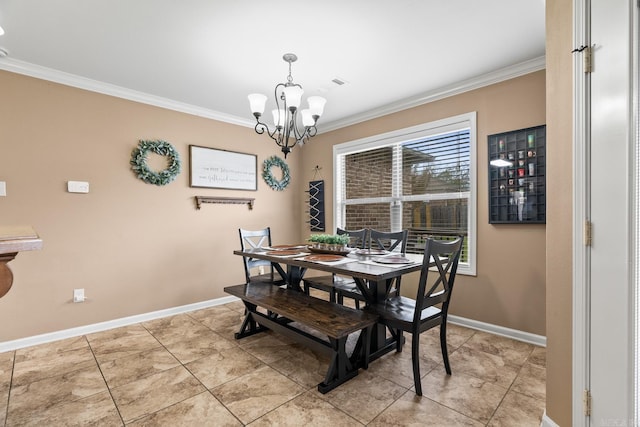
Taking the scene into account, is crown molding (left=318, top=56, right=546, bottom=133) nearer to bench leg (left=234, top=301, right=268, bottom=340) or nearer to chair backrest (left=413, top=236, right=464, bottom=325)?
chair backrest (left=413, top=236, right=464, bottom=325)

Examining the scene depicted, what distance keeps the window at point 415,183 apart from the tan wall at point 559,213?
1621 millimetres

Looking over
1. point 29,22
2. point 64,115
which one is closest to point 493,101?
point 29,22

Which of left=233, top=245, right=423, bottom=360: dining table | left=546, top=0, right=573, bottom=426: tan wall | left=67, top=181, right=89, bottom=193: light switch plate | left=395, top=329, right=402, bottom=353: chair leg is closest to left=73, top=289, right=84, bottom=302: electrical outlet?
left=67, top=181, right=89, bottom=193: light switch plate

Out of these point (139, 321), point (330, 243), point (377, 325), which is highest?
point (330, 243)

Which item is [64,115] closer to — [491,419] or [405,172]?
[405,172]

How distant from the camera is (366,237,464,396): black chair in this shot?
1.86 m

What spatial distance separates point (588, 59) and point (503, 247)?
6.46 ft

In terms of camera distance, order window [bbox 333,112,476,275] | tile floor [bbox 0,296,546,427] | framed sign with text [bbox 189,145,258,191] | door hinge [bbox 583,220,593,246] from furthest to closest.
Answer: framed sign with text [bbox 189,145,258,191], window [bbox 333,112,476,275], tile floor [bbox 0,296,546,427], door hinge [bbox 583,220,593,246]

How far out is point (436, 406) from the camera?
5.78 feet

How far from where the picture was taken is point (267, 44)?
236 centimetres

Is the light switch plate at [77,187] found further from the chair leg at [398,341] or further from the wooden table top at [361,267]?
the chair leg at [398,341]

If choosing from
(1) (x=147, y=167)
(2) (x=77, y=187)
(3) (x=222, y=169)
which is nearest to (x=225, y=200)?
(3) (x=222, y=169)

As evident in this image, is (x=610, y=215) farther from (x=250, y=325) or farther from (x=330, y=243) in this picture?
(x=250, y=325)

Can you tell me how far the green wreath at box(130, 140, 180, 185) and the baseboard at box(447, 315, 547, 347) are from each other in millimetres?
3557
